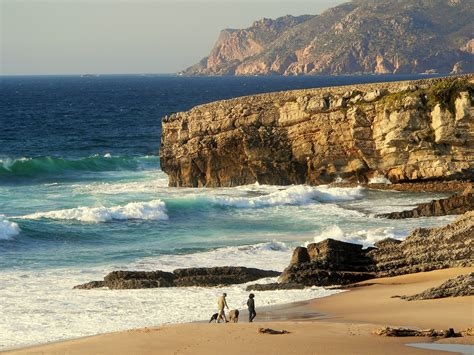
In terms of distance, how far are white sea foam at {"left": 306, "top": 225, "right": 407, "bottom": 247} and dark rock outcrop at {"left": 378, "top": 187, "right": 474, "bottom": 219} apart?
9.76 ft

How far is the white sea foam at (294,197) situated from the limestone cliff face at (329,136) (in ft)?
6.21

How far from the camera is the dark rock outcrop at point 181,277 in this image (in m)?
28.7

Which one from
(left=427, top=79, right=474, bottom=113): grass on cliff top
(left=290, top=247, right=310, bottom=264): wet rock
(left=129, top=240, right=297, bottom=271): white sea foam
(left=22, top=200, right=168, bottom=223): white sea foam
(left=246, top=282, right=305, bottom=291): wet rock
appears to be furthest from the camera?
(left=427, top=79, right=474, bottom=113): grass on cliff top

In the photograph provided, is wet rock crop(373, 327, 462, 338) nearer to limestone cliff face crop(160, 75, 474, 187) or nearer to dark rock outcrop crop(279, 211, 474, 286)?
dark rock outcrop crop(279, 211, 474, 286)

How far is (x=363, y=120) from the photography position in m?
47.5

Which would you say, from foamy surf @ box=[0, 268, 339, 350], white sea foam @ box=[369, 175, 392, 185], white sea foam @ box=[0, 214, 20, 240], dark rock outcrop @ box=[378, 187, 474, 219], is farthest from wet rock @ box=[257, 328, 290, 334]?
white sea foam @ box=[369, 175, 392, 185]

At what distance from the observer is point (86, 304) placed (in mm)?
26406

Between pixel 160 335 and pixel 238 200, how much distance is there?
23988 mm

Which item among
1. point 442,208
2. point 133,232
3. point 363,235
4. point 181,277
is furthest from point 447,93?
point 181,277

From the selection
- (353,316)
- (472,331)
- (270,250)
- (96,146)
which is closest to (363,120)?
(270,250)

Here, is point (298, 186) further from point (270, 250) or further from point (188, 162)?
point (270, 250)

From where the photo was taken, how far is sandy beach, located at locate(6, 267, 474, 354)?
65.6ft

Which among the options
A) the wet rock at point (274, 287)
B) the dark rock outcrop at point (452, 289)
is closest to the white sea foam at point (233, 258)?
the wet rock at point (274, 287)

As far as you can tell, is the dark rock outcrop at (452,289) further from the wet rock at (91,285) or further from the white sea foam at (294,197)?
the white sea foam at (294,197)
